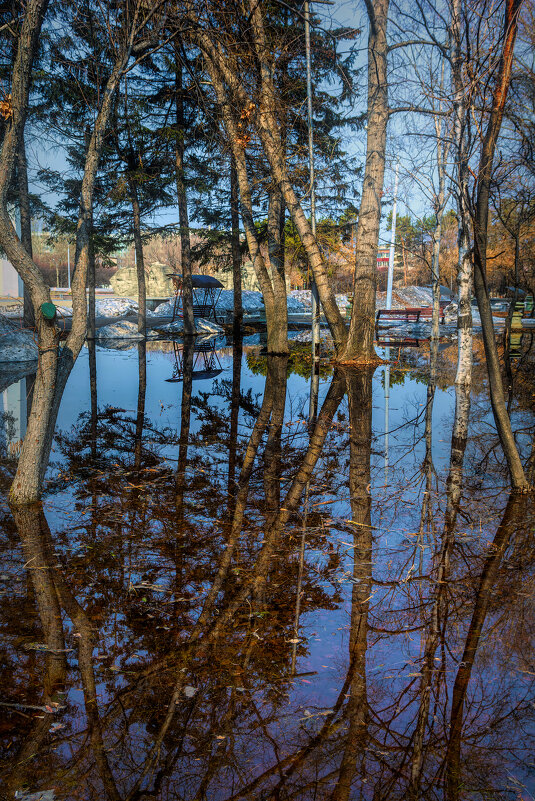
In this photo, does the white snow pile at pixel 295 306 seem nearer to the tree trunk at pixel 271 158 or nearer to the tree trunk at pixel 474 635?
the tree trunk at pixel 271 158

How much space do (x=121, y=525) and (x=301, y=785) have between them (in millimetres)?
2974

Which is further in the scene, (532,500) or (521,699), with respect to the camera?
(532,500)

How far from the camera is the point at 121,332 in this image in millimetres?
25875

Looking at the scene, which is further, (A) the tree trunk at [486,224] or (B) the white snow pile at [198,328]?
(B) the white snow pile at [198,328]

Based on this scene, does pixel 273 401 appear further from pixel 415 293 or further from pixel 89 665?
pixel 415 293

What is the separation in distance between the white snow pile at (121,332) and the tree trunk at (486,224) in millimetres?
20525

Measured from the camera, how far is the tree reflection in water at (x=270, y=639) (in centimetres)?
227

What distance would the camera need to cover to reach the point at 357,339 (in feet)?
50.5

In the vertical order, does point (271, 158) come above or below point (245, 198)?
above

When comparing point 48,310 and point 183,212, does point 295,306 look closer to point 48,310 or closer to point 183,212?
point 183,212

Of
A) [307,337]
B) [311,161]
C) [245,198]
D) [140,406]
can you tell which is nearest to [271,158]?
[311,161]

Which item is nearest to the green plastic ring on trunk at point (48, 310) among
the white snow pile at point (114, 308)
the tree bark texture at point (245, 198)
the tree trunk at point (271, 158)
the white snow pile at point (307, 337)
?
the tree bark texture at point (245, 198)

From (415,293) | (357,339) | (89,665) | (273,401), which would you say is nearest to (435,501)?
(89,665)

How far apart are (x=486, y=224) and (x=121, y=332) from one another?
22097 millimetres
